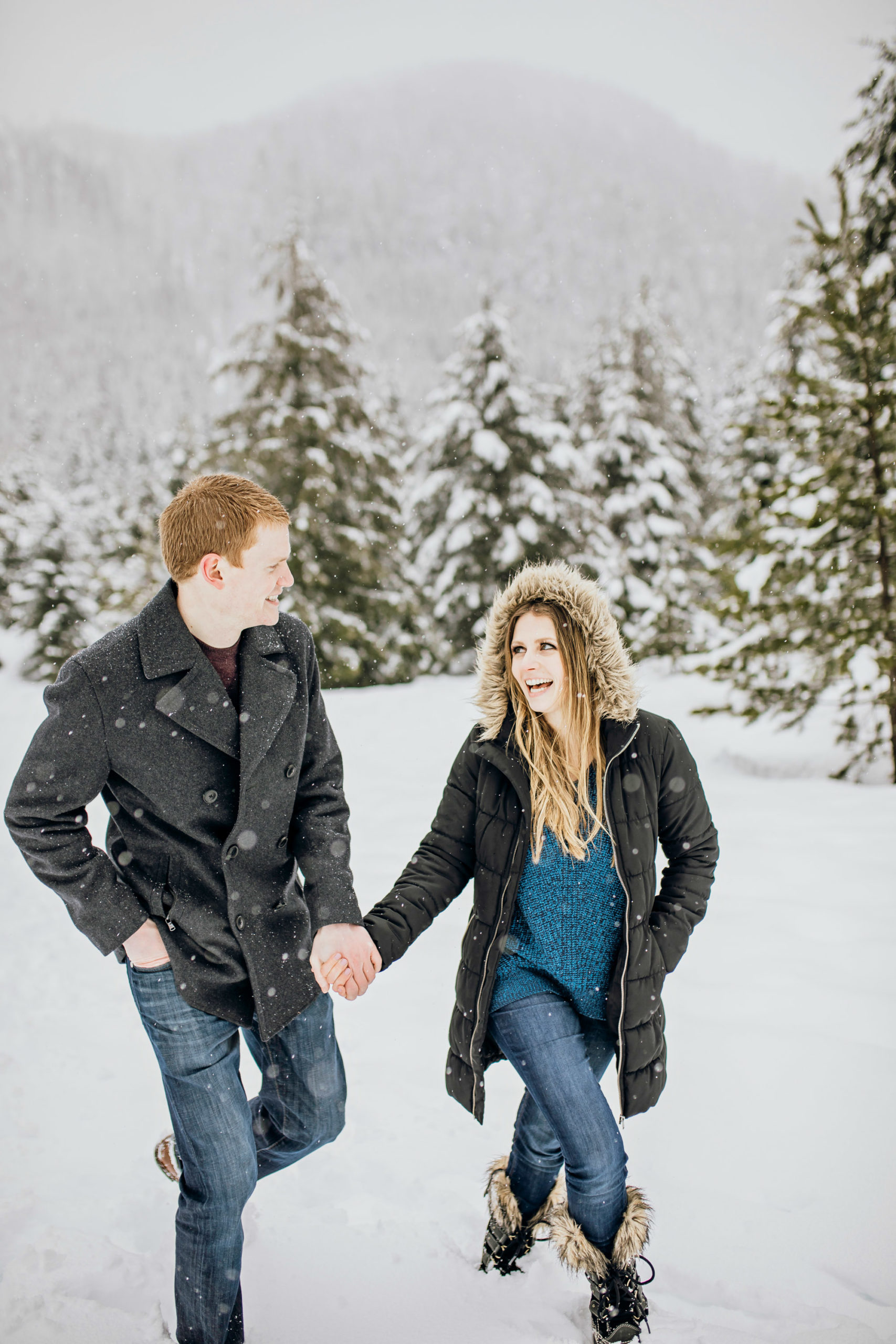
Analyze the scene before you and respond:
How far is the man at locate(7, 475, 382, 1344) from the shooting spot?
215 cm

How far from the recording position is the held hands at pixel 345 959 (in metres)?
2.38

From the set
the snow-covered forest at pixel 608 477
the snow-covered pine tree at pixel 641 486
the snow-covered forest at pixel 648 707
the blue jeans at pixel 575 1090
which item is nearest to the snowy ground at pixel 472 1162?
the snow-covered forest at pixel 648 707

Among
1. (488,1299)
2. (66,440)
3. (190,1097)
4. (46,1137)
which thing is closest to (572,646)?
(190,1097)

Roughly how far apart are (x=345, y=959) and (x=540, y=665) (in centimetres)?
121

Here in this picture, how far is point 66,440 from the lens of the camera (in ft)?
259

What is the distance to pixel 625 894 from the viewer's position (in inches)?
94.7

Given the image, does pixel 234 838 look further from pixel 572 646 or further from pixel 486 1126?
pixel 486 1126

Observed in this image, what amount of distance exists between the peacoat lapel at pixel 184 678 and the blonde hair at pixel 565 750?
3.33ft

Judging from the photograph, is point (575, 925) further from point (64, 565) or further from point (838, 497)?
point (64, 565)

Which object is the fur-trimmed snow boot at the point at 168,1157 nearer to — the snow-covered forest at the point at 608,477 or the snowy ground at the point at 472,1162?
the snowy ground at the point at 472,1162

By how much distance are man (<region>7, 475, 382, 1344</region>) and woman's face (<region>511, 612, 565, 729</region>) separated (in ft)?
2.69

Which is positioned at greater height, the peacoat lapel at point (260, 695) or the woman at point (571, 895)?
the peacoat lapel at point (260, 695)

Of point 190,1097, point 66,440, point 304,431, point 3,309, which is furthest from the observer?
point 3,309

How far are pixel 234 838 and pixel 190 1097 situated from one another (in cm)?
80
